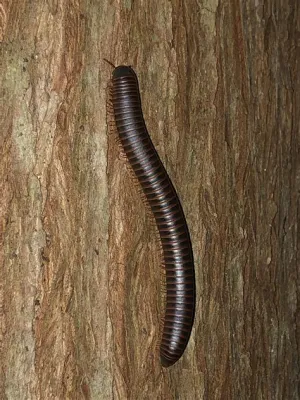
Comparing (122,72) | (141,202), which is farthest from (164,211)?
(122,72)

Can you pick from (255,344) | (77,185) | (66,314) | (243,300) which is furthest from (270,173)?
(66,314)

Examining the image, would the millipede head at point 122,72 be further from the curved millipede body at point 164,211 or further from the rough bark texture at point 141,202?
the rough bark texture at point 141,202

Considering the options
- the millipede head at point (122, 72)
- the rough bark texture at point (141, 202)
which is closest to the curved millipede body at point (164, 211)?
the millipede head at point (122, 72)

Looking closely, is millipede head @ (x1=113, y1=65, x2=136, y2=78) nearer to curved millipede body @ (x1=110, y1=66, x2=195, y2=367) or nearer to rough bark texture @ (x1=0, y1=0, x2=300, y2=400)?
curved millipede body @ (x1=110, y1=66, x2=195, y2=367)

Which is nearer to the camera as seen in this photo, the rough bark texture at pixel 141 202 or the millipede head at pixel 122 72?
the rough bark texture at pixel 141 202

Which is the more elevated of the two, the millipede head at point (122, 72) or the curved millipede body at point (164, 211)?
the millipede head at point (122, 72)

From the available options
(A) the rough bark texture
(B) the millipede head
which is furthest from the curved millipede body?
(A) the rough bark texture
